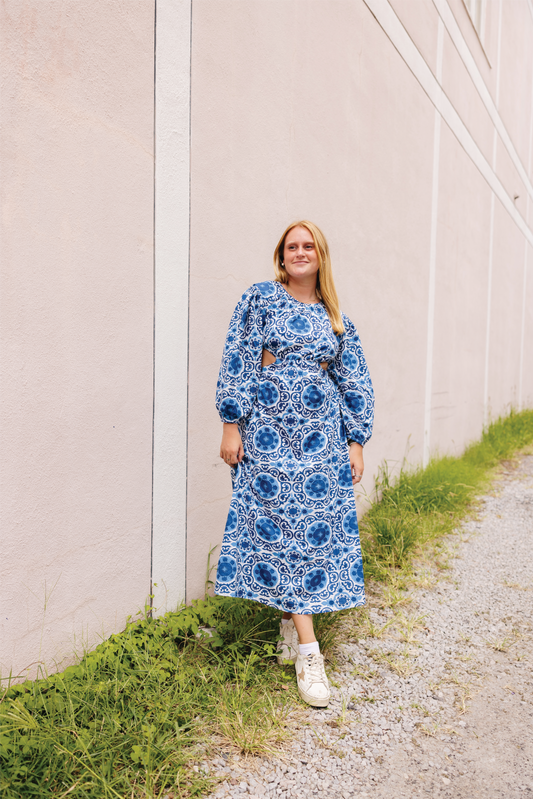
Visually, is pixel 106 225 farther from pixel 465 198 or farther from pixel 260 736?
pixel 465 198

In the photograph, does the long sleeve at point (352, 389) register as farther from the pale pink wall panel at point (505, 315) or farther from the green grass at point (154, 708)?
the pale pink wall panel at point (505, 315)

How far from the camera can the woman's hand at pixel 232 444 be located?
2.27 metres

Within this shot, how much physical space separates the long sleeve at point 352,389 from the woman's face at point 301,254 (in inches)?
12.6

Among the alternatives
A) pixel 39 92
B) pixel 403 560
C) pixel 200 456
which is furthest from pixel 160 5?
pixel 403 560

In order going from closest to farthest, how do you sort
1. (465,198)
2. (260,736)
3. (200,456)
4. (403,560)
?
(260,736), (200,456), (403,560), (465,198)

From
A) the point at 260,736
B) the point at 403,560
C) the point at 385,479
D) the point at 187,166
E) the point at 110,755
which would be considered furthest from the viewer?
the point at 385,479

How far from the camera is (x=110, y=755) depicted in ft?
5.54

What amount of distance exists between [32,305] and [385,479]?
3.11 meters

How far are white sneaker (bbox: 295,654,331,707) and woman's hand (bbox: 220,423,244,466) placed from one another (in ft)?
2.57

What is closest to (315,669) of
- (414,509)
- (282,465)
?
(282,465)

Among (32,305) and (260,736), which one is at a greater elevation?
(32,305)

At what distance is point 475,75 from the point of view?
698 cm

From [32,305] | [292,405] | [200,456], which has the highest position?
[32,305]

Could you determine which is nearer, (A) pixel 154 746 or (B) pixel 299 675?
(A) pixel 154 746
